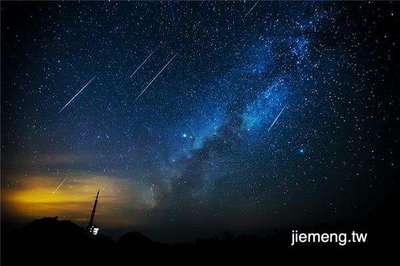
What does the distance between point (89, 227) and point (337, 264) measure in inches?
1293

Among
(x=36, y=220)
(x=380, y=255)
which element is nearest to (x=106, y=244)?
(x=36, y=220)

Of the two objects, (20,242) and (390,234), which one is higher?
(390,234)

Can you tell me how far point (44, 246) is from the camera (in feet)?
113

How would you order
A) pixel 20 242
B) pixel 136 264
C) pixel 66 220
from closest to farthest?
1. pixel 136 264
2. pixel 20 242
3. pixel 66 220

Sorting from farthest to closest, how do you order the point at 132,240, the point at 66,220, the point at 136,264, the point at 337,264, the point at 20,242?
the point at 132,240 → the point at 66,220 → the point at 20,242 → the point at 136,264 → the point at 337,264

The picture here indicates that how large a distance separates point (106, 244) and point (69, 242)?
484cm

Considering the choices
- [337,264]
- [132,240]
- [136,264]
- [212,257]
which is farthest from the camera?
[132,240]

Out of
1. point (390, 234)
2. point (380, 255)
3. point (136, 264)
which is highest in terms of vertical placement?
point (390, 234)

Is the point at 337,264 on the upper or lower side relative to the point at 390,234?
lower

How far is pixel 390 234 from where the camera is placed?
43.0 m

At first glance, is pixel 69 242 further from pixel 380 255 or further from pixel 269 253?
pixel 380 255

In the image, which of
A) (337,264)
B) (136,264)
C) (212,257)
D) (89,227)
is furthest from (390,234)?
(89,227)

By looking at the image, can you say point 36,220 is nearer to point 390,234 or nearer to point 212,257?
point 212,257

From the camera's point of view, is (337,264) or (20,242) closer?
(337,264)
